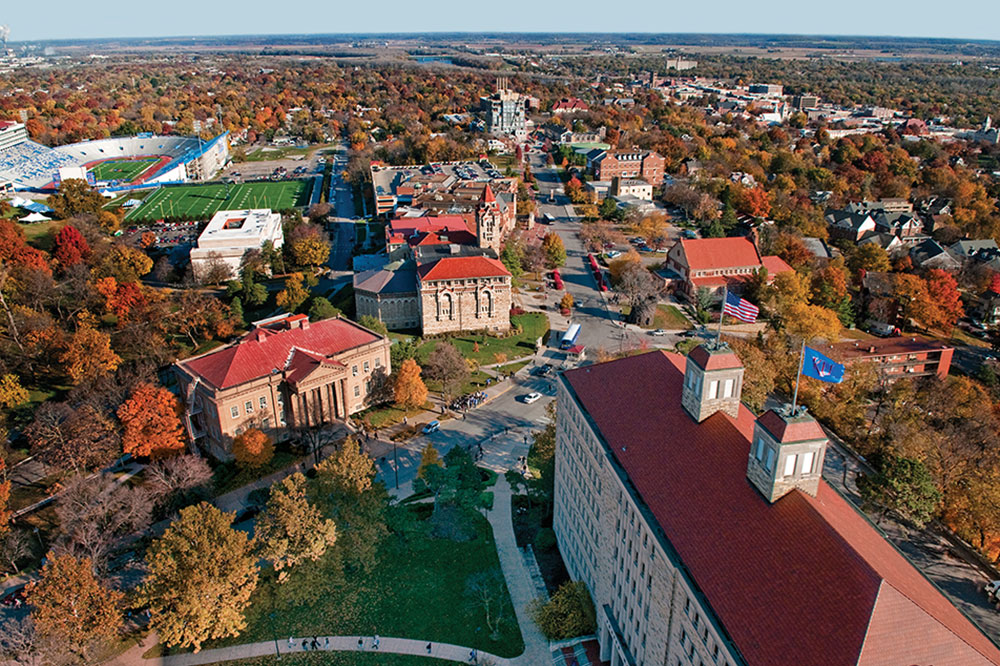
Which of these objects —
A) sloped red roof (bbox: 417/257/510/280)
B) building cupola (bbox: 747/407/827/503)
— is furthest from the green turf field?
building cupola (bbox: 747/407/827/503)

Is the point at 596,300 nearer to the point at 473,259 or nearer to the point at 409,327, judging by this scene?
the point at 473,259

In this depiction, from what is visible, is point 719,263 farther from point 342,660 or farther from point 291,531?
point 342,660

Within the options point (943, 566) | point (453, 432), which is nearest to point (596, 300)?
point (453, 432)

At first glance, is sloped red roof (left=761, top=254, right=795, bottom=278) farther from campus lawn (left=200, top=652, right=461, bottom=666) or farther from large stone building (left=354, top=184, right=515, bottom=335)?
campus lawn (left=200, top=652, right=461, bottom=666)

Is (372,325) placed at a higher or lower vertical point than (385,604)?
higher

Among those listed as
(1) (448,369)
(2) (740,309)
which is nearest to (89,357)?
(1) (448,369)
